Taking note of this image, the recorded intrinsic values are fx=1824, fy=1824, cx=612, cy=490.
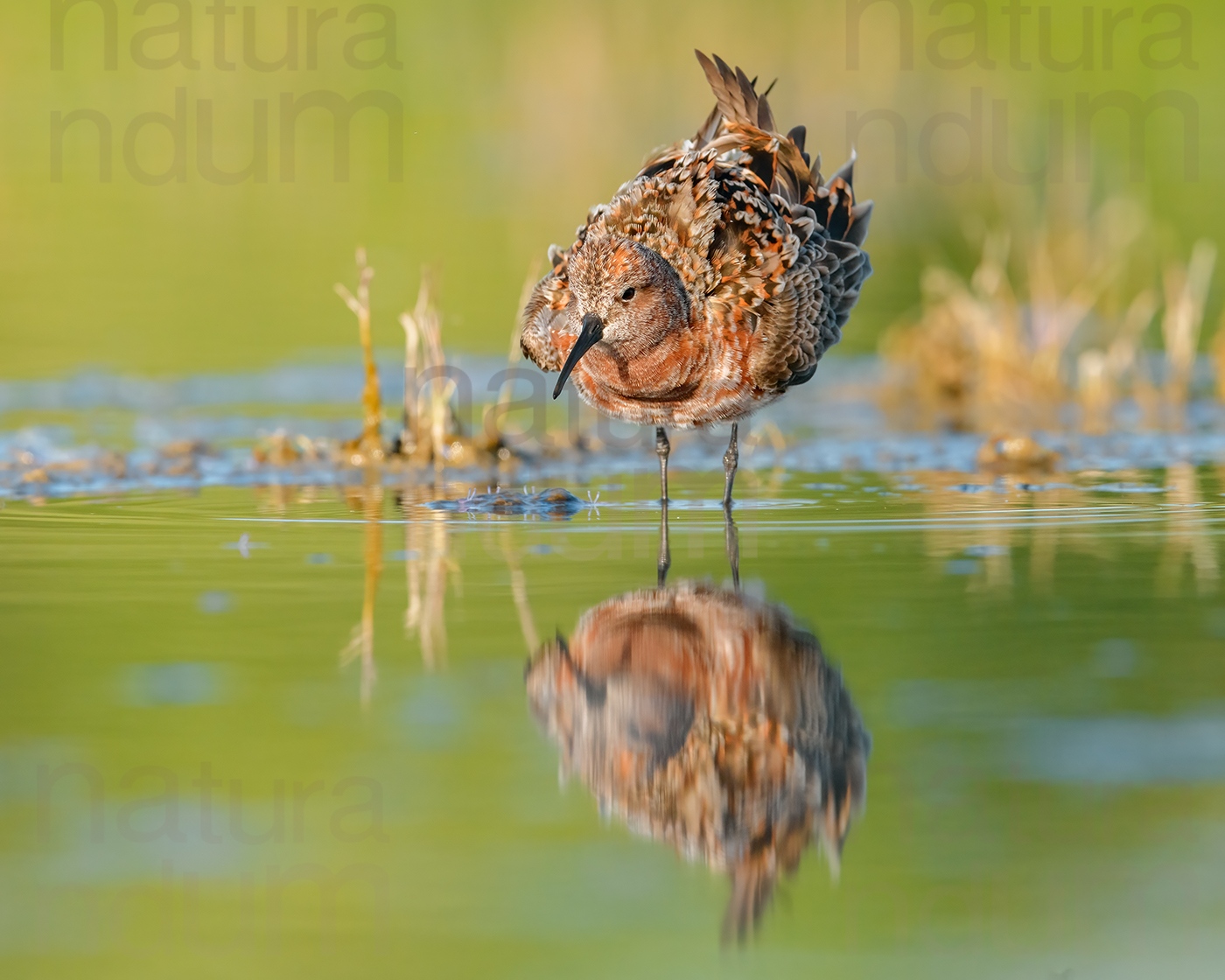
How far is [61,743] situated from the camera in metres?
4.48

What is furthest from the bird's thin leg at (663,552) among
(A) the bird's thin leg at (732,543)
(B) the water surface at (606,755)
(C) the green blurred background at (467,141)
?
(C) the green blurred background at (467,141)

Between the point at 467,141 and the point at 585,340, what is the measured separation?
22154mm

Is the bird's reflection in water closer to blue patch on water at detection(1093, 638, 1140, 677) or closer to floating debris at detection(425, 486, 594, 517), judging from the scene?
blue patch on water at detection(1093, 638, 1140, 677)

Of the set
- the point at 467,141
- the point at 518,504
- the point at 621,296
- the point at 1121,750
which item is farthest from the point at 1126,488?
the point at 467,141

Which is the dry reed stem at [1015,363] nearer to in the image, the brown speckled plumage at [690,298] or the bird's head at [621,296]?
the brown speckled plumage at [690,298]

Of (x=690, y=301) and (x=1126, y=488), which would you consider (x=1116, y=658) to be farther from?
(x=1126, y=488)

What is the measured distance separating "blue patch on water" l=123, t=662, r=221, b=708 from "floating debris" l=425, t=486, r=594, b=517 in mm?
2796

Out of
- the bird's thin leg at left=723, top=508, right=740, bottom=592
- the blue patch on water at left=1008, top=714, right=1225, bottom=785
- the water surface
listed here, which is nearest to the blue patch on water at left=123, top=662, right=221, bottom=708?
the water surface

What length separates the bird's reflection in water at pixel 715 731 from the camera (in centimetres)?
398

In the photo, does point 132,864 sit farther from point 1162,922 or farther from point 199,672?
point 1162,922

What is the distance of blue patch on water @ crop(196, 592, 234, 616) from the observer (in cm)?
584

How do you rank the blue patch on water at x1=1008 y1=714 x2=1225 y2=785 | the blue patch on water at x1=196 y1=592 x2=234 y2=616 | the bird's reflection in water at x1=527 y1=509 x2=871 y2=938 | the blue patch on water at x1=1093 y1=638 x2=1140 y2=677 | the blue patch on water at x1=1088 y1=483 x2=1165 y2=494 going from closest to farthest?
the bird's reflection in water at x1=527 y1=509 x2=871 y2=938, the blue patch on water at x1=1008 y1=714 x2=1225 y2=785, the blue patch on water at x1=1093 y1=638 x2=1140 y2=677, the blue patch on water at x1=196 y1=592 x2=234 y2=616, the blue patch on water at x1=1088 y1=483 x2=1165 y2=494

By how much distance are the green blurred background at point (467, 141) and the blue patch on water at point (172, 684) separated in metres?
7.88

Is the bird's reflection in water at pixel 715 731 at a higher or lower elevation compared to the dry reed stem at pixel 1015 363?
lower
